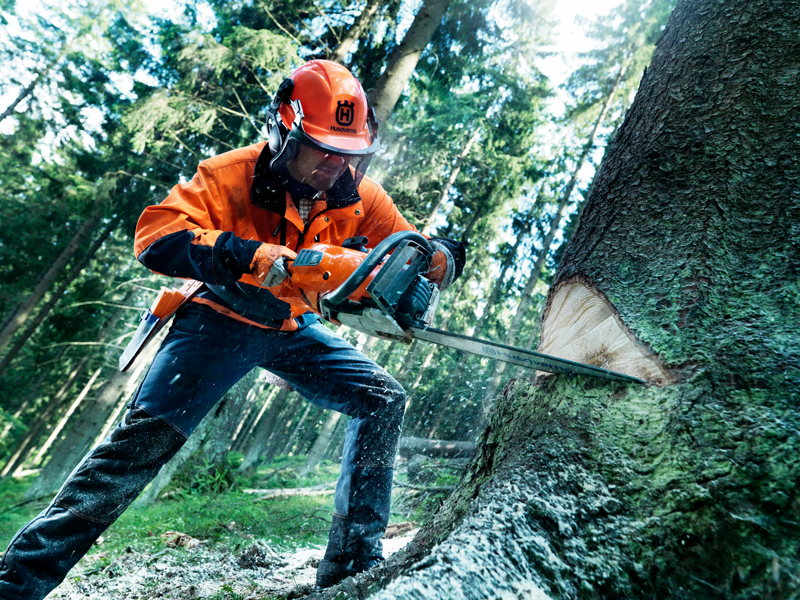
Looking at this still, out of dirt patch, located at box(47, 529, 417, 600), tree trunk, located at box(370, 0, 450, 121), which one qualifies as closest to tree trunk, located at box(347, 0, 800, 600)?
dirt patch, located at box(47, 529, 417, 600)

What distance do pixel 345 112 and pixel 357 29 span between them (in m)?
4.52

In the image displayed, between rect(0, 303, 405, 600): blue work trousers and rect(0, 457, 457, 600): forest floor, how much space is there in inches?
20.2

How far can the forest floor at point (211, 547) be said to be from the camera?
2.25 meters

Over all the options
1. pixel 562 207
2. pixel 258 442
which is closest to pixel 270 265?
pixel 258 442

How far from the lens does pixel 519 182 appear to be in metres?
11.9

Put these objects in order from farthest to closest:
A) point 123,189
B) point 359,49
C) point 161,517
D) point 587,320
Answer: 1. point 123,189
2. point 359,49
3. point 161,517
4. point 587,320

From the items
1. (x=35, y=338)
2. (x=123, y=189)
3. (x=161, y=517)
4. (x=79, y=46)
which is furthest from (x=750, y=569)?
(x=35, y=338)

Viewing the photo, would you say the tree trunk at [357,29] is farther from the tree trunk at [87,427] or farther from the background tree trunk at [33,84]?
the background tree trunk at [33,84]

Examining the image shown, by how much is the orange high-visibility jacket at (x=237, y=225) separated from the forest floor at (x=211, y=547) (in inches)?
52.3

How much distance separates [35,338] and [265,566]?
51.1 feet

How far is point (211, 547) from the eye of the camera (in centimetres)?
316

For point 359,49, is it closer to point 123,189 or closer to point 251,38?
point 251,38

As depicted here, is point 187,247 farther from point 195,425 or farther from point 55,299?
point 55,299

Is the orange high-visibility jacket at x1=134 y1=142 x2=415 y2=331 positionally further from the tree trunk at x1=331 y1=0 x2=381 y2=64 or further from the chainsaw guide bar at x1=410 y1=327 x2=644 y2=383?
the tree trunk at x1=331 y1=0 x2=381 y2=64
